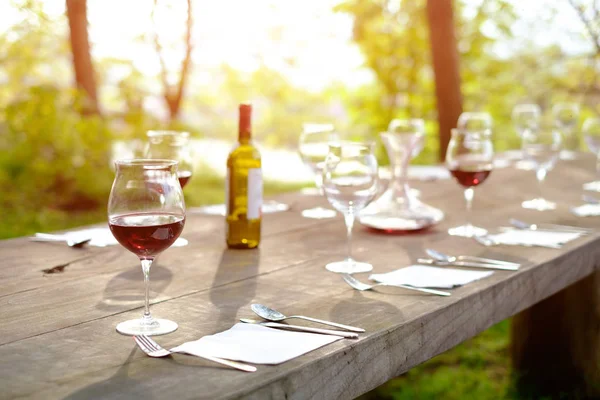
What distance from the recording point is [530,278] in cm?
176

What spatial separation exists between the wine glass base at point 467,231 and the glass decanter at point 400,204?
6 centimetres

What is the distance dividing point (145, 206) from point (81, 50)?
233 inches

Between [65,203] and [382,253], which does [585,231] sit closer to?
[382,253]

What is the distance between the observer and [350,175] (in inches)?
63.4

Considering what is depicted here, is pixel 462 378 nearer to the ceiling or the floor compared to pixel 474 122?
nearer to the floor

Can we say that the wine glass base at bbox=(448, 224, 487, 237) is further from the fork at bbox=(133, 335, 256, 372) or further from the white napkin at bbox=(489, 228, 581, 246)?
the fork at bbox=(133, 335, 256, 372)

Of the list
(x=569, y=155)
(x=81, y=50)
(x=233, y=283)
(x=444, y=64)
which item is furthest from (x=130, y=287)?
(x=81, y=50)

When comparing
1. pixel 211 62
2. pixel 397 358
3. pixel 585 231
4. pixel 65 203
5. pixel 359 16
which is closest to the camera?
pixel 397 358

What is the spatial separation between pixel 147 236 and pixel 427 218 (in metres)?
1.23

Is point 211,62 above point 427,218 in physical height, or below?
above

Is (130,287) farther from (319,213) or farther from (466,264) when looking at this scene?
(319,213)

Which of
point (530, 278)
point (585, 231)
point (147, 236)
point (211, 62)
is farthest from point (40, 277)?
point (211, 62)

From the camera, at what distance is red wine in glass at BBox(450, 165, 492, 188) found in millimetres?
2084

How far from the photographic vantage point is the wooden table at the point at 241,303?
1.04 metres
